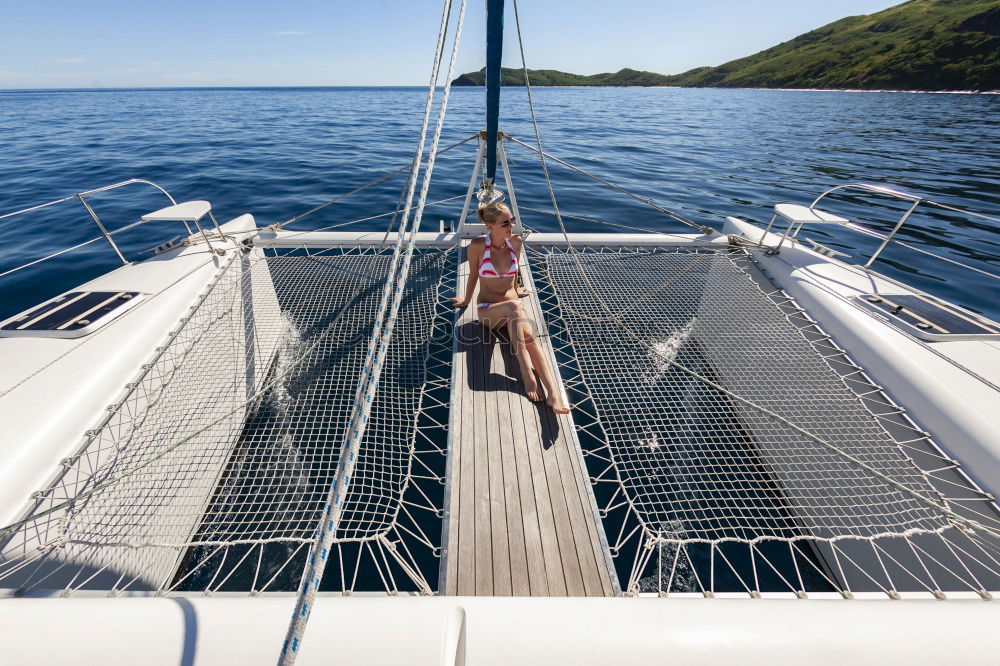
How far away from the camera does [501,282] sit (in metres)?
3.96

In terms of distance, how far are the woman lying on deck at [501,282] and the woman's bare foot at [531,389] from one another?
0.4 inches

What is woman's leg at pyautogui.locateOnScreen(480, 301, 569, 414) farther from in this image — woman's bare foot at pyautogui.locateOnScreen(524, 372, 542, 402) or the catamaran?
the catamaran

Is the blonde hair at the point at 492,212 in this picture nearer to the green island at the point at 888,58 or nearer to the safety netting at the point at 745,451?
the safety netting at the point at 745,451

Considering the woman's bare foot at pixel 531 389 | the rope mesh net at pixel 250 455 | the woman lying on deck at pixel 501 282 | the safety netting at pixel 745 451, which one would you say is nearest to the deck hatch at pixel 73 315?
the rope mesh net at pixel 250 455

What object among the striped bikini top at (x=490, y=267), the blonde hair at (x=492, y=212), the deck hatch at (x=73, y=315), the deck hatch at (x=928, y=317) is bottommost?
the deck hatch at (x=928, y=317)

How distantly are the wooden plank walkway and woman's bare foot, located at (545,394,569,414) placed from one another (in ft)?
0.20

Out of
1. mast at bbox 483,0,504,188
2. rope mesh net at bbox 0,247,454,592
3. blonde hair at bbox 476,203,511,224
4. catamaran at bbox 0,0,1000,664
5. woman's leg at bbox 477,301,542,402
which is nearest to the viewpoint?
catamaran at bbox 0,0,1000,664

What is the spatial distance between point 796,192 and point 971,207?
3.91 meters

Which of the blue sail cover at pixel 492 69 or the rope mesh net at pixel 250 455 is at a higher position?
the blue sail cover at pixel 492 69

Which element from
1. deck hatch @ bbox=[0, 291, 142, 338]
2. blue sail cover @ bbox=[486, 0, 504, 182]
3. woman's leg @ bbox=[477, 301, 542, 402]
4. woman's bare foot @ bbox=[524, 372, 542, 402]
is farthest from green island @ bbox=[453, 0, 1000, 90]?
deck hatch @ bbox=[0, 291, 142, 338]

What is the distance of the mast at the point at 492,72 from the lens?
14.3 feet

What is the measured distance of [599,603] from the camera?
158cm

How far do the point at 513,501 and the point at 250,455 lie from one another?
9.85 feet

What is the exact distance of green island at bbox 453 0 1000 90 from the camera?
5138 centimetres
